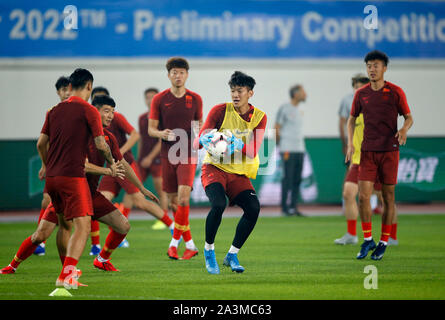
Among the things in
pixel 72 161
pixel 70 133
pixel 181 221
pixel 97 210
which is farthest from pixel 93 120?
pixel 181 221

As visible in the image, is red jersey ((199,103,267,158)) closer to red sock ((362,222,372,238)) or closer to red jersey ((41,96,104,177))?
red jersey ((41,96,104,177))

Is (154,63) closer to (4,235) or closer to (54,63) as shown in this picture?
(54,63)

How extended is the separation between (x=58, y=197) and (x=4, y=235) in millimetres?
6640

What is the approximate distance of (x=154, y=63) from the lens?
20.6 metres

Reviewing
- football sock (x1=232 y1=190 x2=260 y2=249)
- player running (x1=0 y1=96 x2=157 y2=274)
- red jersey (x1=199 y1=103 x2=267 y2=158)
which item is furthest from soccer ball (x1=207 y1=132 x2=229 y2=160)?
player running (x1=0 y1=96 x2=157 y2=274)

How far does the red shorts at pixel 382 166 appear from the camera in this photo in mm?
9570

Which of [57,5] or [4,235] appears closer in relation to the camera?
[4,235]

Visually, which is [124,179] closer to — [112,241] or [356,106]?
A: [112,241]

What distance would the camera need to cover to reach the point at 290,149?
56.5ft

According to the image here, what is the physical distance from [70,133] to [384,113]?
435 cm

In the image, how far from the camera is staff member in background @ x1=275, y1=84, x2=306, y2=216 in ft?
56.1

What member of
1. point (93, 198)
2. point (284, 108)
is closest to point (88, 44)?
point (284, 108)

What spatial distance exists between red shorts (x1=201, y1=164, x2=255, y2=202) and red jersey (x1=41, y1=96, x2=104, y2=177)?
67.7 inches
